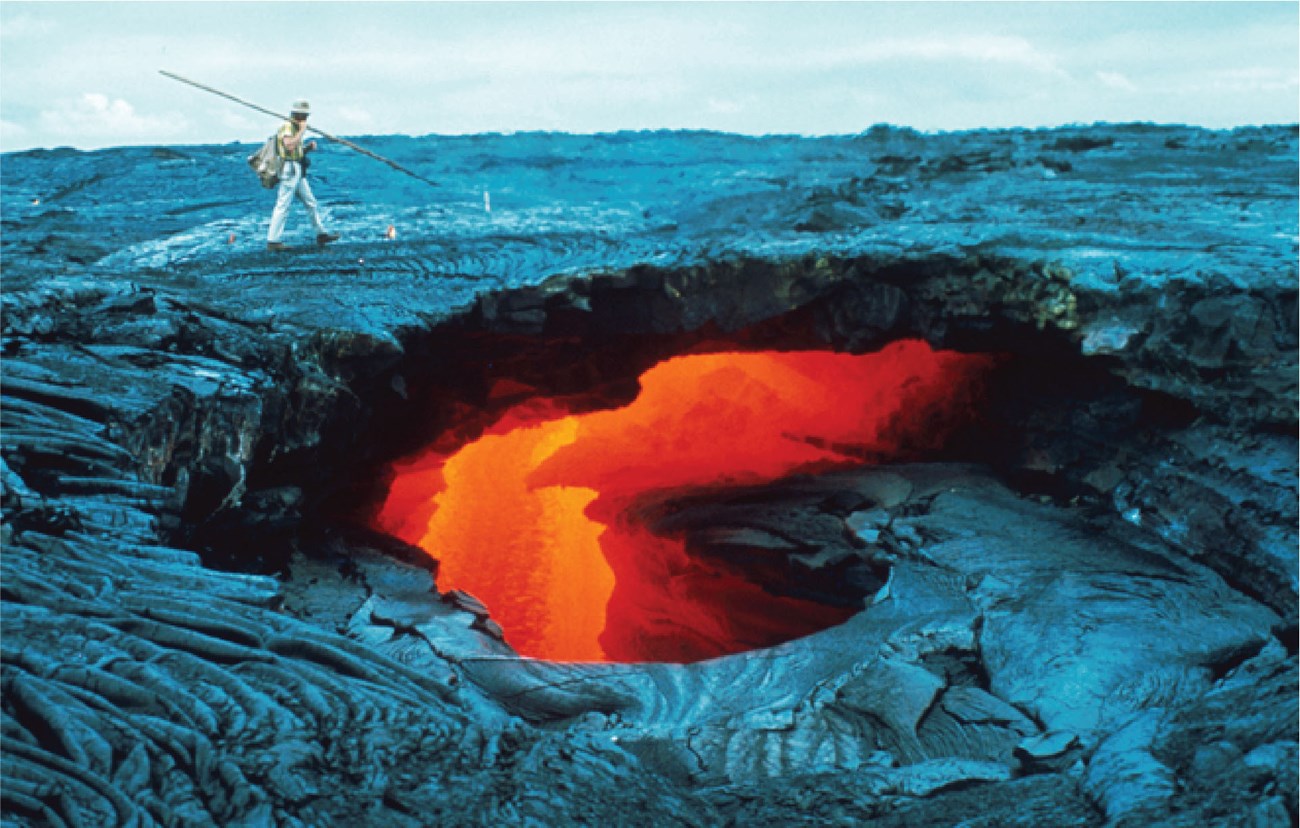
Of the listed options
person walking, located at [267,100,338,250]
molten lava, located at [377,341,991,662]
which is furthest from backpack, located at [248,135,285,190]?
molten lava, located at [377,341,991,662]

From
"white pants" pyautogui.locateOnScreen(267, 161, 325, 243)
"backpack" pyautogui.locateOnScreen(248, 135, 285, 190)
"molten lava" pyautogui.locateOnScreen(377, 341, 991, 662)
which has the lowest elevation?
"molten lava" pyautogui.locateOnScreen(377, 341, 991, 662)

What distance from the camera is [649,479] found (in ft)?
38.4

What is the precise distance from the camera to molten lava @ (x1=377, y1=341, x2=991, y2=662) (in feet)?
35.0

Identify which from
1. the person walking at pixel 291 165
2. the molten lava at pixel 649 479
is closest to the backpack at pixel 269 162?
the person walking at pixel 291 165

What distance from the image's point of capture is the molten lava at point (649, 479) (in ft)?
35.0

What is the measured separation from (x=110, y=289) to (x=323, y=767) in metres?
4.26

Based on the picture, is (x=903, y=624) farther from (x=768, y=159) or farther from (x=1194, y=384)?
(x=768, y=159)

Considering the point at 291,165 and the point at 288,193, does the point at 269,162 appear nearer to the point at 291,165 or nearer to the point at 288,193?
the point at 291,165

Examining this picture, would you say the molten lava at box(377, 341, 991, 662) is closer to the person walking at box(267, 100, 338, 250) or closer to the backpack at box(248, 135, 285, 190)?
the person walking at box(267, 100, 338, 250)

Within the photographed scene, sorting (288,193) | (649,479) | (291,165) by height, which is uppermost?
(291,165)

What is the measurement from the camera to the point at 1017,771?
16.5 feet

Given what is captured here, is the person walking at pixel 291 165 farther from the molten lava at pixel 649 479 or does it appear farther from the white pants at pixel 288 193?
the molten lava at pixel 649 479

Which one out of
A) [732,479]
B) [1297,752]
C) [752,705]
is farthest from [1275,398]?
[732,479]

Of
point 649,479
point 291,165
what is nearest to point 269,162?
point 291,165
